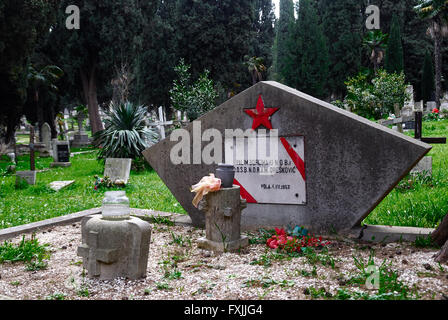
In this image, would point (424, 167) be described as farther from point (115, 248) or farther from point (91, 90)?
point (91, 90)

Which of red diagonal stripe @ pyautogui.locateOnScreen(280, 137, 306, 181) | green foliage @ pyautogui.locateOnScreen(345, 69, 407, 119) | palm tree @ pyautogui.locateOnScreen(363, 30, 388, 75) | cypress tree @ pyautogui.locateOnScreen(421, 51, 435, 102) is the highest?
palm tree @ pyautogui.locateOnScreen(363, 30, 388, 75)

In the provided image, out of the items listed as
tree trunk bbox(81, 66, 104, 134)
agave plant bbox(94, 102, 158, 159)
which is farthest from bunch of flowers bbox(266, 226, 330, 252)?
tree trunk bbox(81, 66, 104, 134)

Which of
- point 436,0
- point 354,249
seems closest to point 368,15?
point 436,0

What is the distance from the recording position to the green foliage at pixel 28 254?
405 centimetres

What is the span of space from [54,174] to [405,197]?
1094 cm

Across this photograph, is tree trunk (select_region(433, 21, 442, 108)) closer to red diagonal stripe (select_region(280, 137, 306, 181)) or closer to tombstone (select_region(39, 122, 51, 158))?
tombstone (select_region(39, 122, 51, 158))

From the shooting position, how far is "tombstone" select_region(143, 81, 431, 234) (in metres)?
4.27

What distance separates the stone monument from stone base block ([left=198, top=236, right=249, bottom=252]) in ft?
3.02

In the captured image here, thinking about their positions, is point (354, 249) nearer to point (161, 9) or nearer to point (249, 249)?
point (249, 249)

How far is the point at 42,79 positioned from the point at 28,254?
1927 centimetres

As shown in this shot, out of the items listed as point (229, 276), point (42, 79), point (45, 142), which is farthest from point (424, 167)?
point (42, 79)

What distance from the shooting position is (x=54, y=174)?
13.6 m

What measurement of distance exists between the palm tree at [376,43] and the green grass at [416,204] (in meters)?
30.0

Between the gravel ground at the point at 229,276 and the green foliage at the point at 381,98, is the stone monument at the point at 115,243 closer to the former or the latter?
the gravel ground at the point at 229,276
